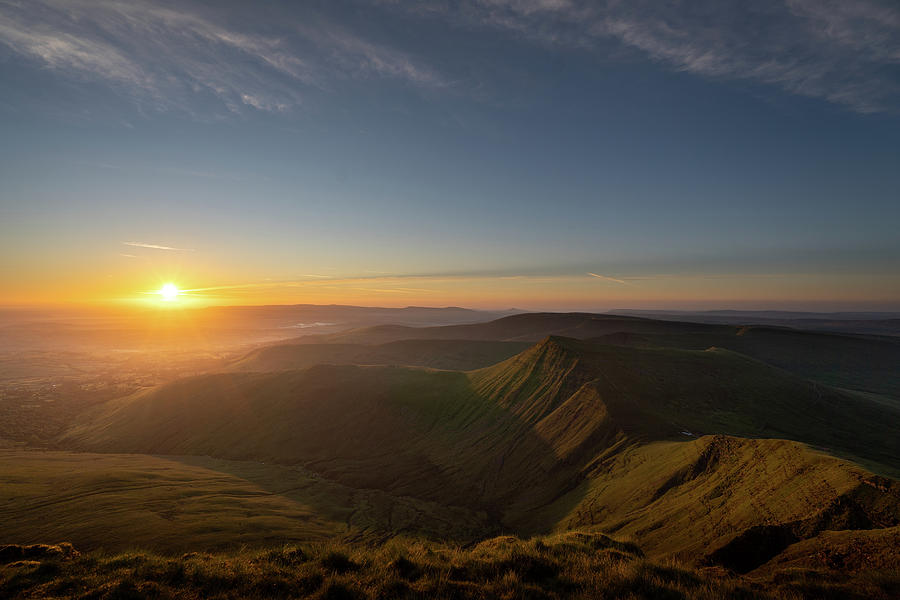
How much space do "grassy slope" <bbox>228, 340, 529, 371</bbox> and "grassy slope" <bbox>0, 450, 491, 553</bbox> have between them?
9464 centimetres

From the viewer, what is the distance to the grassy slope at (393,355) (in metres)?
151

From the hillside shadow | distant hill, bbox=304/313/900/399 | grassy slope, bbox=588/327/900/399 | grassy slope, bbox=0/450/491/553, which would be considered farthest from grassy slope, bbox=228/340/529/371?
grassy slope, bbox=0/450/491/553

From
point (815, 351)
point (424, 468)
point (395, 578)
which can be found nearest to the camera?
point (395, 578)

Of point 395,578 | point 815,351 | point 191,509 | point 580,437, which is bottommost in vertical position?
point 191,509

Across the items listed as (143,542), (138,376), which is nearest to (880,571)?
(143,542)

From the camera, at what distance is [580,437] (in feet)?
152

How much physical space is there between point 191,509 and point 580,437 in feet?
143

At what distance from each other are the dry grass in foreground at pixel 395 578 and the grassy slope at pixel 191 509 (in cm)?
1921

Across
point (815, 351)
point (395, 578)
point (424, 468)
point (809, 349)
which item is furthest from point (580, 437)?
point (809, 349)

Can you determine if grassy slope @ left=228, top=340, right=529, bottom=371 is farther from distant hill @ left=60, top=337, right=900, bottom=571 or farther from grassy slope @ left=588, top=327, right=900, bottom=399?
distant hill @ left=60, top=337, right=900, bottom=571

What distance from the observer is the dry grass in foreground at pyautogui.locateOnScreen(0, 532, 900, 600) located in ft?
32.4

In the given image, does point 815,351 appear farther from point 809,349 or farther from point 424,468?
point 424,468

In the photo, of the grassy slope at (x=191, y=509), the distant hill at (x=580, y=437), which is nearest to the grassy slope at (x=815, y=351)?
the distant hill at (x=580, y=437)

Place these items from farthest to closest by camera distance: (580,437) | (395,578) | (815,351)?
(815,351) → (580,437) → (395,578)
